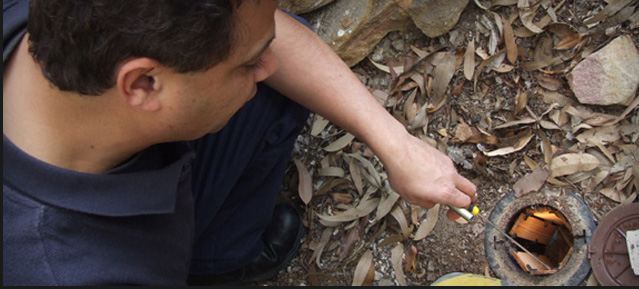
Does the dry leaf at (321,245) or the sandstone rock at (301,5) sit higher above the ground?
the sandstone rock at (301,5)

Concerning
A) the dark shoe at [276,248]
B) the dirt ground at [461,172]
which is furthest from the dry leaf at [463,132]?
the dark shoe at [276,248]

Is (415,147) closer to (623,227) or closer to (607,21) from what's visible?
(623,227)

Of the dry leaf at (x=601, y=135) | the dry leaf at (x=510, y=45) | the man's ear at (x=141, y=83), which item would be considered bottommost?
the dry leaf at (x=601, y=135)

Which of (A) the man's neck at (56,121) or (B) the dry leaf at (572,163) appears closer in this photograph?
(A) the man's neck at (56,121)

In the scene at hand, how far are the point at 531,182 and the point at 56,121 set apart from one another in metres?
1.72

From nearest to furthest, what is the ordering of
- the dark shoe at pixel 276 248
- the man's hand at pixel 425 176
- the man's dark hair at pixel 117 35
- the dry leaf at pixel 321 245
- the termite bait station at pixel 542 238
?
the man's dark hair at pixel 117 35, the man's hand at pixel 425 176, the termite bait station at pixel 542 238, the dark shoe at pixel 276 248, the dry leaf at pixel 321 245

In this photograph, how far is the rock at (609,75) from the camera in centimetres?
229

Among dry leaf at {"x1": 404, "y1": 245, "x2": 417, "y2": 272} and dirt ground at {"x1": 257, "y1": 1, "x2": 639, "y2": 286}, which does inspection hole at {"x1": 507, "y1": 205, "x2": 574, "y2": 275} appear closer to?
dirt ground at {"x1": 257, "y1": 1, "x2": 639, "y2": 286}

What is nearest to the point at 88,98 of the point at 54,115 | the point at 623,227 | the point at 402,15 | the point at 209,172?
the point at 54,115

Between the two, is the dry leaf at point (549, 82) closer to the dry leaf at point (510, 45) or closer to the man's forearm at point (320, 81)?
the dry leaf at point (510, 45)

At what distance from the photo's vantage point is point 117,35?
4.15ft

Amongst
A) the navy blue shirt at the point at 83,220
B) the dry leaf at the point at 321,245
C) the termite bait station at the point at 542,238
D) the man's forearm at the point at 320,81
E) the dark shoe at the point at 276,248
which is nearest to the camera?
the navy blue shirt at the point at 83,220

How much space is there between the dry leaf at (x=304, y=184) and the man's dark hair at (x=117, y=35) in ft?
3.95

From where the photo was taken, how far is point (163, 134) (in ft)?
4.91
